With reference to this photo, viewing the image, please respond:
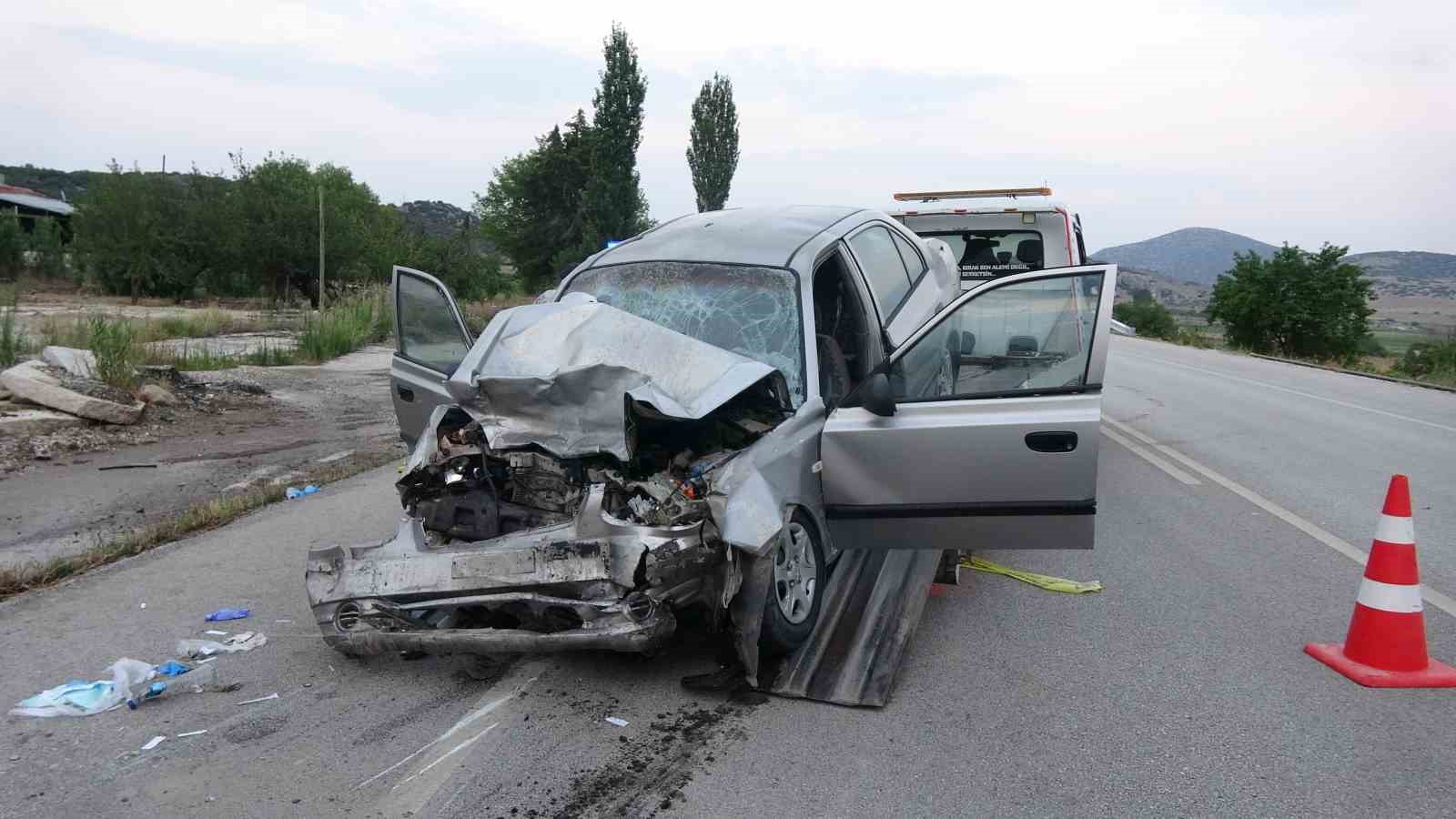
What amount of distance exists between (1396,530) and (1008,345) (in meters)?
1.89

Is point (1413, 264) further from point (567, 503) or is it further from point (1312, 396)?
point (567, 503)

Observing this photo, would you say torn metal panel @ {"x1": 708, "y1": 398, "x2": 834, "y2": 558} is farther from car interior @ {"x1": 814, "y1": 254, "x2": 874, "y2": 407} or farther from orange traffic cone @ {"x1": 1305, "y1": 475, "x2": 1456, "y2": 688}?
orange traffic cone @ {"x1": 1305, "y1": 475, "x2": 1456, "y2": 688}

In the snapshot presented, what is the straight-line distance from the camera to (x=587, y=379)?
14.3 ft

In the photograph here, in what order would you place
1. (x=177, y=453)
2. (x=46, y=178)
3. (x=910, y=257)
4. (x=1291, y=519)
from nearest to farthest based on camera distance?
(x=1291, y=519)
(x=910, y=257)
(x=177, y=453)
(x=46, y=178)

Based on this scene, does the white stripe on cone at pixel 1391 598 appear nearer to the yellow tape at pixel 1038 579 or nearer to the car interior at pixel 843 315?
the yellow tape at pixel 1038 579

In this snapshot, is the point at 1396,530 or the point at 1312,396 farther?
the point at 1312,396

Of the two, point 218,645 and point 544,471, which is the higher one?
point 544,471

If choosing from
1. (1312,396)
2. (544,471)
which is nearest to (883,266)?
(544,471)

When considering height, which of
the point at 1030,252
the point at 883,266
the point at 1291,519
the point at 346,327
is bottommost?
the point at 1291,519

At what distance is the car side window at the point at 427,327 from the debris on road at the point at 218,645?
181cm

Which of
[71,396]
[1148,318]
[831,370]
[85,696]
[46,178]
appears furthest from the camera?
[46,178]

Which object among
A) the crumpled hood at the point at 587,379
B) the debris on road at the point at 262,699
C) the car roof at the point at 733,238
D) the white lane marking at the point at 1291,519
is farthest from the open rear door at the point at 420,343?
the white lane marking at the point at 1291,519

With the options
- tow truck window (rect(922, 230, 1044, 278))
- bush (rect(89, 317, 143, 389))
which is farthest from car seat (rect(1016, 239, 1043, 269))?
bush (rect(89, 317, 143, 389))

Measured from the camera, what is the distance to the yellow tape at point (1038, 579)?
17.8 ft
